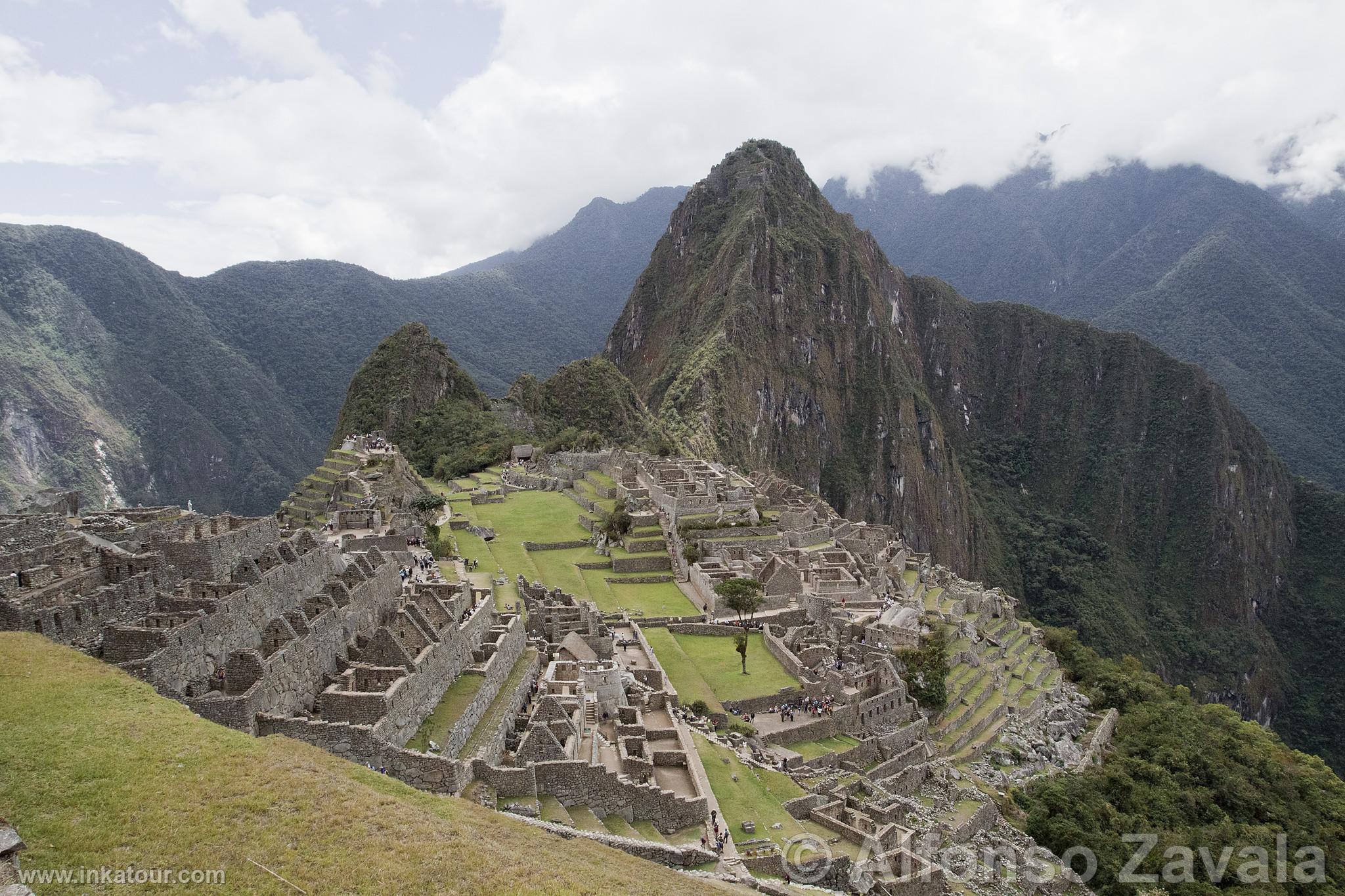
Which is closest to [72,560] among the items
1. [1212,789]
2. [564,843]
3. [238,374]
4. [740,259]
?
[564,843]

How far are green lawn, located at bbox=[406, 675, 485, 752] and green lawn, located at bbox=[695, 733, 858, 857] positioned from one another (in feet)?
19.9

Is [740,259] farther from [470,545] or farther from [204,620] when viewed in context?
[204,620]

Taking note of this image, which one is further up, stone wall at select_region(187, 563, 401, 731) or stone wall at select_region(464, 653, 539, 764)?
stone wall at select_region(187, 563, 401, 731)

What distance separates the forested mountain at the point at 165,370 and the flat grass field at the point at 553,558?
3758cm

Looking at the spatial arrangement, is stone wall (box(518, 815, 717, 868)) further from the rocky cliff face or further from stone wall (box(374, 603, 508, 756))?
the rocky cliff face

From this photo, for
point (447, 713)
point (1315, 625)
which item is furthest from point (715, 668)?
point (1315, 625)

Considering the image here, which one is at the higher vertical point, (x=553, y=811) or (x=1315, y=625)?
(x=553, y=811)

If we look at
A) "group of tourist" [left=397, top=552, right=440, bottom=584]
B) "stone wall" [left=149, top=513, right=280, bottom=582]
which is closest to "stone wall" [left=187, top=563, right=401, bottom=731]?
"stone wall" [left=149, top=513, right=280, bottom=582]

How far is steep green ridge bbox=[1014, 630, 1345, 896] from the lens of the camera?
2877cm

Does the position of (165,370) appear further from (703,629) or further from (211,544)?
(211,544)

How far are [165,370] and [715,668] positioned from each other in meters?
92.1

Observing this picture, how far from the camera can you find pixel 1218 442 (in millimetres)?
181625

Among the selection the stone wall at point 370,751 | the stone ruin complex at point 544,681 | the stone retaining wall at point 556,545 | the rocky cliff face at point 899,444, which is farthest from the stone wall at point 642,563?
the rocky cliff face at point 899,444

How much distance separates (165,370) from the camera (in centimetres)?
9881
